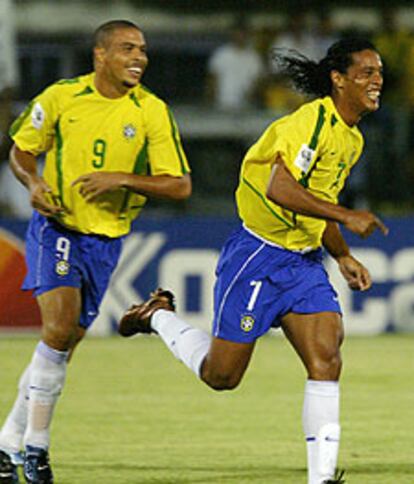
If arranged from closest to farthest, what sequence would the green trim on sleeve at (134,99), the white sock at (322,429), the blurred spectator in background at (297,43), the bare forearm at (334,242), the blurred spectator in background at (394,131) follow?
the white sock at (322,429)
the bare forearm at (334,242)
the green trim on sleeve at (134,99)
the blurred spectator in background at (394,131)
the blurred spectator in background at (297,43)

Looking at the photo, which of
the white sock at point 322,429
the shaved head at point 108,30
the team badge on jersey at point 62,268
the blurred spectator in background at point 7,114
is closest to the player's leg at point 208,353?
the white sock at point 322,429

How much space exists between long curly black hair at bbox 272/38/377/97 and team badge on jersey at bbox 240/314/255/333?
1.04 meters

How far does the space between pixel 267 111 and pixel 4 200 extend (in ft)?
9.79

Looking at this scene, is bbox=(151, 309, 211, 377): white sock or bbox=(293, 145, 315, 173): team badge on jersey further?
bbox=(151, 309, 211, 377): white sock

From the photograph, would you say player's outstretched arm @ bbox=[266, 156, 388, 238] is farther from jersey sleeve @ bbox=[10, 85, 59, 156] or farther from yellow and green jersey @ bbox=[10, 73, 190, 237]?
jersey sleeve @ bbox=[10, 85, 59, 156]

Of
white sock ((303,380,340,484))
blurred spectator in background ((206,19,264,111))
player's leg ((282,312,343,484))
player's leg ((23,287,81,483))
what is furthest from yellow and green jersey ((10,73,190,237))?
blurred spectator in background ((206,19,264,111))

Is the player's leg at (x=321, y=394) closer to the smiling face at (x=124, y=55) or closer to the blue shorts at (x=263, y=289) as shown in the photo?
the blue shorts at (x=263, y=289)

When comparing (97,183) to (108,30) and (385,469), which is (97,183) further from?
(385,469)

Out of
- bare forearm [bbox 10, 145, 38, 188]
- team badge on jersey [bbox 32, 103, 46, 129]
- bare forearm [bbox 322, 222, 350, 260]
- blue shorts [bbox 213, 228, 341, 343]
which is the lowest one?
blue shorts [bbox 213, 228, 341, 343]

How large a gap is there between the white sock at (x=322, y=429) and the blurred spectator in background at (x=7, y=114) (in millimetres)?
7927

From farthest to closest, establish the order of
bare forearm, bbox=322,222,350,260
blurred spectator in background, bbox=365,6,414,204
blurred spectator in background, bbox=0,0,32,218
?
blurred spectator in background, bbox=365,6,414,204 < blurred spectator in background, bbox=0,0,32,218 < bare forearm, bbox=322,222,350,260

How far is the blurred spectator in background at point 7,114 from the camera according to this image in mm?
13820

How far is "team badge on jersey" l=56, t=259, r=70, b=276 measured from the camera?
7152 mm

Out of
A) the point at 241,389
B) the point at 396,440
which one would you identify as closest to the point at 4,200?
the point at 241,389
